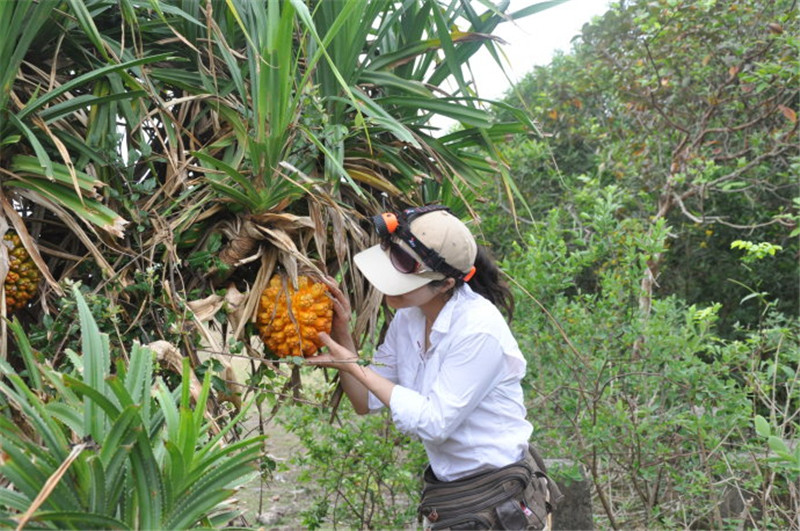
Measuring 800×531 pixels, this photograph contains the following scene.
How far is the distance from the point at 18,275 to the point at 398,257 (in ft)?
3.17

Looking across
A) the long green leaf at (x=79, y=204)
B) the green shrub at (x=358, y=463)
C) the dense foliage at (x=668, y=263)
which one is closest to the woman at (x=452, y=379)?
the dense foliage at (x=668, y=263)

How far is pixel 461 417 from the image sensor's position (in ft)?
7.59

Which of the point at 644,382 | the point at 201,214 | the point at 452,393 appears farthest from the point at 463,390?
the point at 644,382

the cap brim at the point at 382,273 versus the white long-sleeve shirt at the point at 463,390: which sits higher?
the cap brim at the point at 382,273

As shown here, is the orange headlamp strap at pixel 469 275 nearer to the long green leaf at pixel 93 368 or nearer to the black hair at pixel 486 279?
the black hair at pixel 486 279

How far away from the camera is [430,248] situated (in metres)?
2.35

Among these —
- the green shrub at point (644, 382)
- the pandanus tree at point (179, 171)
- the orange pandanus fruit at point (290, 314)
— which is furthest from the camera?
the green shrub at point (644, 382)

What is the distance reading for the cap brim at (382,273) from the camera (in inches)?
89.1

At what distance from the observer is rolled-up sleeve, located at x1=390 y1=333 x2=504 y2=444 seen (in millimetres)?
2285

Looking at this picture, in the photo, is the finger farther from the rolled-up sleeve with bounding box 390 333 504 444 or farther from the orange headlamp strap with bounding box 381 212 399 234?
the orange headlamp strap with bounding box 381 212 399 234

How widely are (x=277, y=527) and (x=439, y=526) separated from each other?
9.81 ft

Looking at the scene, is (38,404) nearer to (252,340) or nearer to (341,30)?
(252,340)

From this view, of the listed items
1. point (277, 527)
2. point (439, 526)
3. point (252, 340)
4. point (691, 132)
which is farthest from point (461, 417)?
point (691, 132)

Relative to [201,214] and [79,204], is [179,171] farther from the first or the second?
[79,204]
